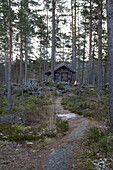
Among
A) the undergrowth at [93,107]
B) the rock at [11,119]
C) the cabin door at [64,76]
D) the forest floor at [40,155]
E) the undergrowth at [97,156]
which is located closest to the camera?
the undergrowth at [97,156]

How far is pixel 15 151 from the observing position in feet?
12.4

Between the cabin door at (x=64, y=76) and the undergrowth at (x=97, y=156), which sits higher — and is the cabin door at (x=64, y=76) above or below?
above

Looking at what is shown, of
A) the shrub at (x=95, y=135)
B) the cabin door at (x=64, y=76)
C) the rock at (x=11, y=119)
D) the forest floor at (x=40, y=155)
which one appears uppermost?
the cabin door at (x=64, y=76)

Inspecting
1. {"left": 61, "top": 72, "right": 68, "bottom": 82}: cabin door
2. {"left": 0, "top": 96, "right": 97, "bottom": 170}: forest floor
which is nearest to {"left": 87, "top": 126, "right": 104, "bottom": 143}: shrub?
{"left": 0, "top": 96, "right": 97, "bottom": 170}: forest floor

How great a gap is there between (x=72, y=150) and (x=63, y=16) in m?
20.6

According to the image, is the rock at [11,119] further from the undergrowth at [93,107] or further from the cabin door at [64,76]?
the cabin door at [64,76]

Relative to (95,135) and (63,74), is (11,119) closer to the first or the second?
(95,135)

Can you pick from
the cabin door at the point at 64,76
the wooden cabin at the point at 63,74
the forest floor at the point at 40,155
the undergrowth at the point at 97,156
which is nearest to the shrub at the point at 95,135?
the undergrowth at the point at 97,156

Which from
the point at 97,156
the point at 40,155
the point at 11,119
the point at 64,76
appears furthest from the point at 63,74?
the point at 97,156

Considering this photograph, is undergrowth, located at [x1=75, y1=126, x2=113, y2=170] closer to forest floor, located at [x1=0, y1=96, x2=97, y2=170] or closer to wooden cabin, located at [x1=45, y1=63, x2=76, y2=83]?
forest floor, located at [x1=0, y1=96, x2=97, y2=170]

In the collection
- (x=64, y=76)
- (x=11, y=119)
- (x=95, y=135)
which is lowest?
(x=11, y=119)

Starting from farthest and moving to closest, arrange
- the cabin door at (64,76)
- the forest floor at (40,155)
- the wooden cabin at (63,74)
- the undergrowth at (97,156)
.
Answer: the cabin door at (64,76) → the wooden cabin at (63,74) → the forest floor at (40,155) → the undergrowth at (97,156)

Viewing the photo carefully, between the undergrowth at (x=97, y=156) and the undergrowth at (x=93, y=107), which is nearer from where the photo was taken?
the undergrowth at (x=97, y=156)

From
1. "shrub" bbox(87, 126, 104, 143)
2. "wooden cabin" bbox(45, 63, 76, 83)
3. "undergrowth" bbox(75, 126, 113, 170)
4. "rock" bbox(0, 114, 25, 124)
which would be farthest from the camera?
"wooden cabin" bbox(45, 63, 76, 83)
